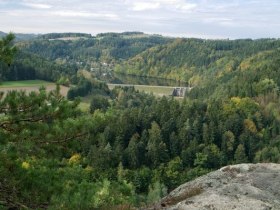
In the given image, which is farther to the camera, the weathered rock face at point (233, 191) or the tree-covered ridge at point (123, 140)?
the tree-covered ridge at point (123, 140)

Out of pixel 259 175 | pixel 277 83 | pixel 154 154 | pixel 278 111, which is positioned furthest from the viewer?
pixel 277 83

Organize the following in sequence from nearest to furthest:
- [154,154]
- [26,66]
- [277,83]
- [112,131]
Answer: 1. [154,154]
2. [112,131]
3. [277,83]
4. [26,66]

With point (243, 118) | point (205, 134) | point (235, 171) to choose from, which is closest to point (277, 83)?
point (243, 118)

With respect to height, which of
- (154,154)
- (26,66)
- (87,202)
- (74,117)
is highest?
(74,117)

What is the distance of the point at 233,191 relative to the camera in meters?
11.6

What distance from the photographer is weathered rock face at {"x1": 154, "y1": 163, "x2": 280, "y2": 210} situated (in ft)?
34.7

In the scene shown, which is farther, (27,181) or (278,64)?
(278,64)

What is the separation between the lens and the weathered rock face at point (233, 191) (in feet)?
34.7

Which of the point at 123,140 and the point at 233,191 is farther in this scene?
the point at 123,140

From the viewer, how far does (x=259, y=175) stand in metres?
13.2

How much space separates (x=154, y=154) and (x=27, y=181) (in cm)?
7570

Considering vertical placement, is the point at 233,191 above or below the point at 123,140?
above

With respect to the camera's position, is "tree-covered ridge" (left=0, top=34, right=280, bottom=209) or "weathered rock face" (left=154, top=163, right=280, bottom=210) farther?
"tree-covered ridge" (left=0, top=34, right=280, bottom=209)

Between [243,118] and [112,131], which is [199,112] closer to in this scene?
[243,118]
